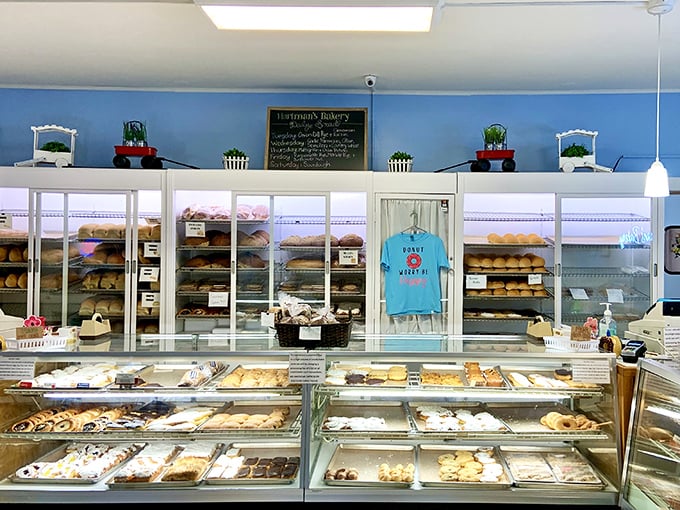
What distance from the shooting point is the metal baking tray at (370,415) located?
266 cm

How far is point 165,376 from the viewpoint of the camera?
273 cm

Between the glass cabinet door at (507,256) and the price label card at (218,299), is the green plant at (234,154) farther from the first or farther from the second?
the glass cabinet door at (507,256)

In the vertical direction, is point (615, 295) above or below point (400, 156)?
below

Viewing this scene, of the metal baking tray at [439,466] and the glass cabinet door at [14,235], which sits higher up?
the glass cabinet door at [14,235]

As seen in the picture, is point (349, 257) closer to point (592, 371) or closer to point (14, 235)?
point (592, 371)

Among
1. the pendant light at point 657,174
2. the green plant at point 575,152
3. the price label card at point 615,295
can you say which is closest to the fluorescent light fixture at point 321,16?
the pendant light at point 657,174

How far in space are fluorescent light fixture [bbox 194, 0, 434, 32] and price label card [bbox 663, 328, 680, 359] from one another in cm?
204

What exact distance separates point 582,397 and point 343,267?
248cm

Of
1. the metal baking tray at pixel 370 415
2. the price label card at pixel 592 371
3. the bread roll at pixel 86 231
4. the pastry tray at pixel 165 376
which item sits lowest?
the metal baking tray at pixel 370 415

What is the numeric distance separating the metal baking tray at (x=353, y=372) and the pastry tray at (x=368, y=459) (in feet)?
1.26

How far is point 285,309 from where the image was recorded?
9.22ft

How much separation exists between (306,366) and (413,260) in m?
2.33

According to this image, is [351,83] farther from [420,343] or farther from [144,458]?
[144,458]

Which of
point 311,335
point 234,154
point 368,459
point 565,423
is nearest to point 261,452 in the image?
point 368,459
